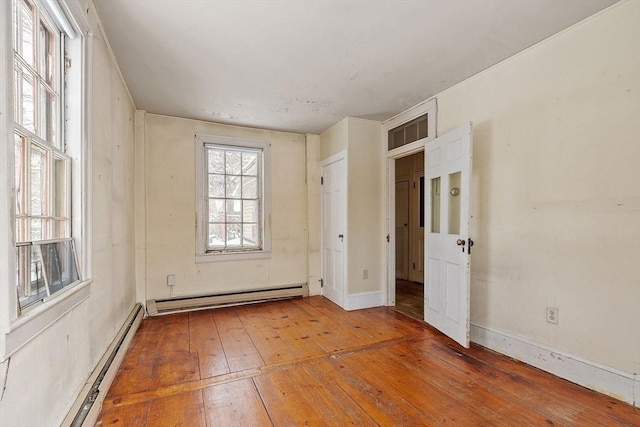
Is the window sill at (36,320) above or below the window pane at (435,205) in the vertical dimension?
below

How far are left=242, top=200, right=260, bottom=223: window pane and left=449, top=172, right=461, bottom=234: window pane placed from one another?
104 inches

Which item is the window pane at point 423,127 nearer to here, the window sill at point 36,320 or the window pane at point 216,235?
the window pane at point 216,235

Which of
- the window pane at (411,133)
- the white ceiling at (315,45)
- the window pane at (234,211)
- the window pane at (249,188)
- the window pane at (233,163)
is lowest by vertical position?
the window pane at (234,211)

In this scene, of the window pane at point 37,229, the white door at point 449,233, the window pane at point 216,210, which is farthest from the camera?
the window pane at point 216,210

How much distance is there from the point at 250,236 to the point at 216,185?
87 centimetres

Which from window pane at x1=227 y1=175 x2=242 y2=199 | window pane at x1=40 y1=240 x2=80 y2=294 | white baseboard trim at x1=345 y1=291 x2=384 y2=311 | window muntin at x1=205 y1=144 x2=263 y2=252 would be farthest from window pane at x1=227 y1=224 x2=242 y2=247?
window pane at x1=40 y1=240 x2=80 y2=294

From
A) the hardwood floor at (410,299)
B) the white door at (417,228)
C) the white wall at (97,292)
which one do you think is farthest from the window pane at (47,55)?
the white door at (417,228)

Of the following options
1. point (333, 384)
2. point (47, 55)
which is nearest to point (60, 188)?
point (47, 55)

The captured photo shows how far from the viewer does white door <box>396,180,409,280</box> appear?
5543 mm

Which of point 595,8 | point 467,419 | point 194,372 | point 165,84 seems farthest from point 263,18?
point 467,419

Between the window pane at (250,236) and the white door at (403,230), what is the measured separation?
2.83 meters

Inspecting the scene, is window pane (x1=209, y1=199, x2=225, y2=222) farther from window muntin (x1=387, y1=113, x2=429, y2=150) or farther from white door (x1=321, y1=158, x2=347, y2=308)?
window muntin (x1=387, y1=113, x2=429, y2=150)

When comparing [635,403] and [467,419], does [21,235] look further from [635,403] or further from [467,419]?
[635,403]

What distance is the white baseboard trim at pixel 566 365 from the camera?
1814 millimetres
